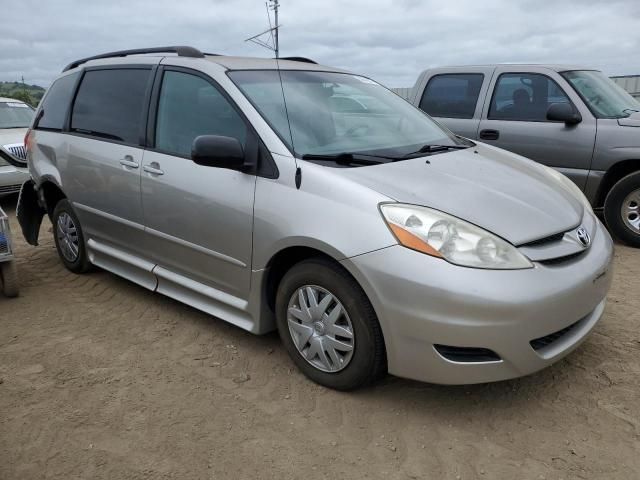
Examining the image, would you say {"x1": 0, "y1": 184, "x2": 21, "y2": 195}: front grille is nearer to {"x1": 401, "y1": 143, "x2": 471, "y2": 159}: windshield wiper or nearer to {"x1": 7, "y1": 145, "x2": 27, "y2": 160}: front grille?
{"x1": 7, "y1": 145, "x2": 27, "y2": 160}: front grille

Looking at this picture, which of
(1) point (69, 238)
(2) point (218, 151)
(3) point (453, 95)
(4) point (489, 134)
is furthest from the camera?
(3) point (453, 95)

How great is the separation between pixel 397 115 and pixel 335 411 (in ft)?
6.79

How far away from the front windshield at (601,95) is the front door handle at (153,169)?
437 centimetres

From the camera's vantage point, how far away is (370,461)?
2502 millimetres

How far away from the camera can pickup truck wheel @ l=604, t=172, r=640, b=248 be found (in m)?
5.49

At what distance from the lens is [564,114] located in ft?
18.4

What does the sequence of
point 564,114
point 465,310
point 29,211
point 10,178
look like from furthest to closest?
1. point 10,178
2. point 564,114
3. point 29,211
4. point 465,310

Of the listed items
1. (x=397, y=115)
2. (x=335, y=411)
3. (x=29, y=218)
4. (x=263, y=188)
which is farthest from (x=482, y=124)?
(x=29, y=218)

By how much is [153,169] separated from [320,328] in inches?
63.9

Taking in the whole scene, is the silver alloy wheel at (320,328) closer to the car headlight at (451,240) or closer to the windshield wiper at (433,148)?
the car headlight at (451,240)

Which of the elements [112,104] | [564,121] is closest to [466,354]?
[112,104]

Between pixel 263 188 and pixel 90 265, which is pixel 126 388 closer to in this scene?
pixel 263 188

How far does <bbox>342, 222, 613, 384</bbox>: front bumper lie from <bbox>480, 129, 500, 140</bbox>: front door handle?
12.1 ft

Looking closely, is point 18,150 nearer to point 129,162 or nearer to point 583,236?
point 129,162
